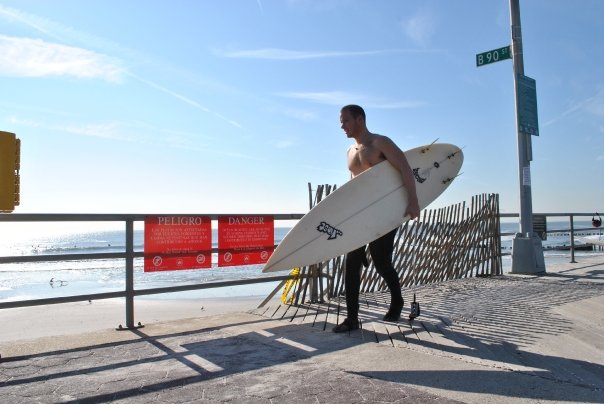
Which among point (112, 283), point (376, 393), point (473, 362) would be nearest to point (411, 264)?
point (473, 362)

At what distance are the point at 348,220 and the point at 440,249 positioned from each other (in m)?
3.73

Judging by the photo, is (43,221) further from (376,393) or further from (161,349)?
(376,393)

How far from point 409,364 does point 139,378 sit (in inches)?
63.1

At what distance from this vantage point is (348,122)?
159 inches

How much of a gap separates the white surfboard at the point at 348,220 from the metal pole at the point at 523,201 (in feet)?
15.9

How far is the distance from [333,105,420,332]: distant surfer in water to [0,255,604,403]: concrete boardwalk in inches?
11.5

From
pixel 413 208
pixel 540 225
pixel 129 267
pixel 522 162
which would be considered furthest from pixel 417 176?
pixel 540 225

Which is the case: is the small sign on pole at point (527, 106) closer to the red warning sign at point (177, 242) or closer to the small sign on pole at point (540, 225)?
the small sign on pole at point (540, 225)

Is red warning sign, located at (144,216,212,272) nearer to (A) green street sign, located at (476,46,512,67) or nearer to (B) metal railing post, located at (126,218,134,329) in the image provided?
(B) metal railing post, located at (126,218,134,329)

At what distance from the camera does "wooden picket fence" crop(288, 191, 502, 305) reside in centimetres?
619

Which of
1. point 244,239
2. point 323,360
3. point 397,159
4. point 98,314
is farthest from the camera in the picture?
point 98,314

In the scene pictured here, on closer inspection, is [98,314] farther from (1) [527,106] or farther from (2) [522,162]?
(1) [527,106]

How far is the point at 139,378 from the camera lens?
2762 mm

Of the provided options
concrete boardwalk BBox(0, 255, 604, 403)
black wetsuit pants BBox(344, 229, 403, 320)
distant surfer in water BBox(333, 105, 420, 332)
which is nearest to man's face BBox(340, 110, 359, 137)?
distant surfer in water BBox(333, 105, 420, 332)
